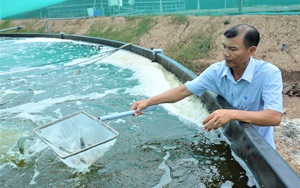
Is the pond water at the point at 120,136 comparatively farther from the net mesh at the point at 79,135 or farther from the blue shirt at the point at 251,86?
the blue shirt at the point at 251,86

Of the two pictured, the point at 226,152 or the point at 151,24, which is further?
the point at 151,24

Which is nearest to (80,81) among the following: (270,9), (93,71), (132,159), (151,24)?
(93,71)

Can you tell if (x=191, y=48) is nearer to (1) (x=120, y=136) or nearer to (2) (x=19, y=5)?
(1) (x=120, y=136)

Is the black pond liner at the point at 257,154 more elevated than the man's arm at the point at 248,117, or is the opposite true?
the man's arm at the point at 248,117

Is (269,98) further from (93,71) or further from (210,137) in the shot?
(93,71)

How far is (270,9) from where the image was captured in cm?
980

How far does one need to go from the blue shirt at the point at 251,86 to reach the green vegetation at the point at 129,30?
362 inches

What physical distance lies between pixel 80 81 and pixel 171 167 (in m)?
4.30

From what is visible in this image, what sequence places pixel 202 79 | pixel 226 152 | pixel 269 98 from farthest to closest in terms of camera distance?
pixel 226 152 → pixel 202 79 → pixel 269 98

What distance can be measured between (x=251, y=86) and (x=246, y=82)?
0.18ft

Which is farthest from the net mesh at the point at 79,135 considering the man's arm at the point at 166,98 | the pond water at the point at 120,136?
the man's arm at the point at 166,98

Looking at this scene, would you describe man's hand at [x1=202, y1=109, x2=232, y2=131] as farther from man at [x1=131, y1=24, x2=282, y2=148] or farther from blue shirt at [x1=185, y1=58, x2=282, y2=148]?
blue shirt at [x1=185, y1=58, x2=282, y2=148]

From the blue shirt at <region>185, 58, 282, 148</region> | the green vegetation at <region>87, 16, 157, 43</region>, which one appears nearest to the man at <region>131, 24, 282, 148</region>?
the blue shirt at <region>185, 58, 282, 148</region>

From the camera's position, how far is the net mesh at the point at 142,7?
10070 millimetres
